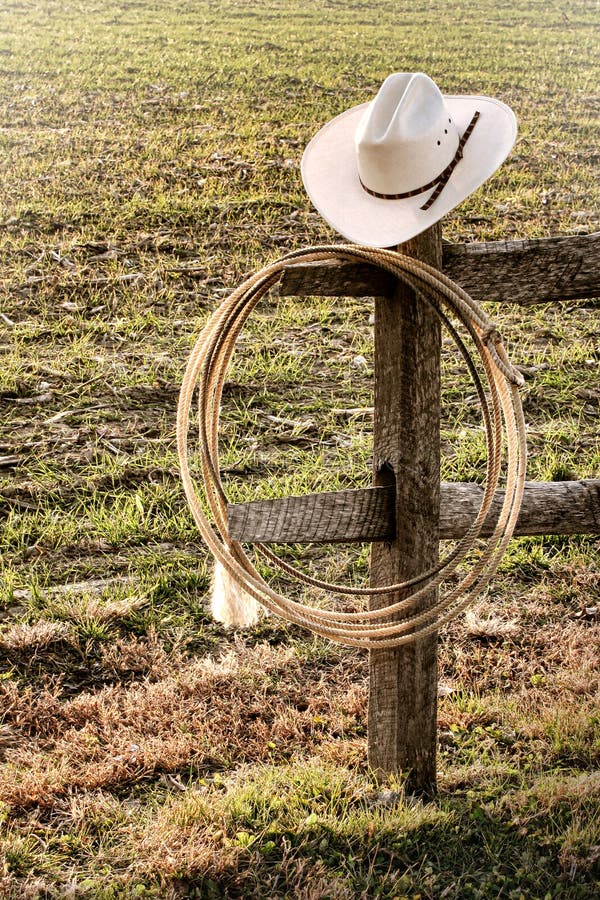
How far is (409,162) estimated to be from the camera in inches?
90.5

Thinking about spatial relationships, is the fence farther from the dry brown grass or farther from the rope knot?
the dry brown grass

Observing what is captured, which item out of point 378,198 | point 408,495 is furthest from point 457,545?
point 378,198

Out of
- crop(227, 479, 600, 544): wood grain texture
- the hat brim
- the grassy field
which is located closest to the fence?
crop(227, 479, 600, 544): wood grain texture

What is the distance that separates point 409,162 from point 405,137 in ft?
0.21

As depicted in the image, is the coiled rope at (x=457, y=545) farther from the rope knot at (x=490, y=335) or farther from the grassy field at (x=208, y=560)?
the grassy field at (x=208, y=560)

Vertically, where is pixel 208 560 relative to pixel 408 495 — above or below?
below

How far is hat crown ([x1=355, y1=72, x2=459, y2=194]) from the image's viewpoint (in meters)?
2.28

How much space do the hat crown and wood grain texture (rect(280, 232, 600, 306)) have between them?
25cm

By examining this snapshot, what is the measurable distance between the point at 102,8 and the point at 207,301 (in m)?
7.45

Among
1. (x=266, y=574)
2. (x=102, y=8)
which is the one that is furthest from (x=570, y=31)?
(x=266, y=574)

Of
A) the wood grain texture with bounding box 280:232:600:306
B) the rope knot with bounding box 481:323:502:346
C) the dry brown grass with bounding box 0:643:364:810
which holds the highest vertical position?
the wood grain texture with bounding box 280:232:600:306

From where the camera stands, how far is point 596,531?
10.2ft

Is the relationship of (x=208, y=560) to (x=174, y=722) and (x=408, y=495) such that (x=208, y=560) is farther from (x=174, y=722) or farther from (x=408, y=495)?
(x=408, y=495)

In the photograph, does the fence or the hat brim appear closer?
the hat brim
